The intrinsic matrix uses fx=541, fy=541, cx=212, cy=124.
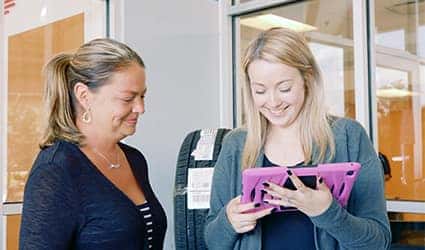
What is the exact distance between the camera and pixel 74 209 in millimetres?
1230

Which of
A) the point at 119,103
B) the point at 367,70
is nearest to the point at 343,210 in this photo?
the point at 119,103

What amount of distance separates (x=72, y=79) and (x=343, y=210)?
73 centimetres

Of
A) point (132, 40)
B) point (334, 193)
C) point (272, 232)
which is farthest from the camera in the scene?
point (132, 40)

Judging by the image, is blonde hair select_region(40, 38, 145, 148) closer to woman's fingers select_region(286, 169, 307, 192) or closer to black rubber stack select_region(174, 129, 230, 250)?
woman's fingers select_region(286, 169, 307, 192)

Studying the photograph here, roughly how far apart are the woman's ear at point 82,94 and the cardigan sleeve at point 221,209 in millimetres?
373

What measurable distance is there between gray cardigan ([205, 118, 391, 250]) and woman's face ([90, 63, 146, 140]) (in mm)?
272

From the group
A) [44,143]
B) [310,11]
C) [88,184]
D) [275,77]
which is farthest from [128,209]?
[310,11]

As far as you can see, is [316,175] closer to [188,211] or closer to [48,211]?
[48,211]

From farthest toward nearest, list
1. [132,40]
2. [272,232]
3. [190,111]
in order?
1. [190,111]
2. [132,40]
3. [272,232]

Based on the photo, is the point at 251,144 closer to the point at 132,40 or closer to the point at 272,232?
the point at 272,232

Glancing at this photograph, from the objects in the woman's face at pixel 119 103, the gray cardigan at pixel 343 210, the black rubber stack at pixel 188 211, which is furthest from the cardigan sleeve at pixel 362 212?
the black rubber stack at pixel 188 211

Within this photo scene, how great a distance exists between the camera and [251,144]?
1.37 meters

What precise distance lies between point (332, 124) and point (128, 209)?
0.54 meters

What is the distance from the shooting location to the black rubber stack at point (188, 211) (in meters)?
2.12
